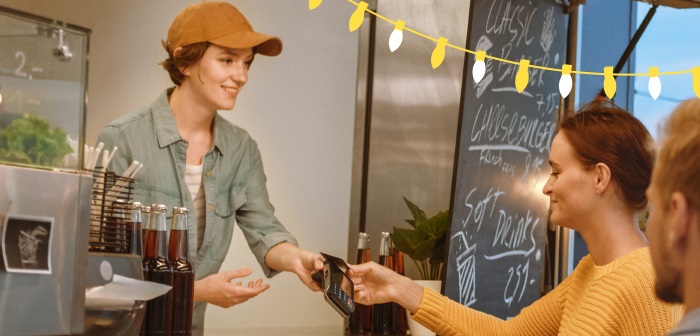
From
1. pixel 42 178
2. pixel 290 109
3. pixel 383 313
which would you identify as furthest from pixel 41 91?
pixel 290 109

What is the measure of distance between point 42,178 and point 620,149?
130 centimetres

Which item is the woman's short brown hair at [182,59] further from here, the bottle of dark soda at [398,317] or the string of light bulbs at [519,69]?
the bottle of dark soda at [398,317]

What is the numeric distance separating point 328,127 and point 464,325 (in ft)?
3.55

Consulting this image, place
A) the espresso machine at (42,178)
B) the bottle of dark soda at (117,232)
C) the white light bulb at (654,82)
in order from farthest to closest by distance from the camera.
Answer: the white light bulb at (654,82), the bottle of dark soda at (117,232), the espresso machine at (42,178)

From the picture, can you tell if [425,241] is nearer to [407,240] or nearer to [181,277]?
[407,240]

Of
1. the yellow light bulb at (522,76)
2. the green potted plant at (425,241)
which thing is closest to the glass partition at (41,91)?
the green potted plant at (425,241)

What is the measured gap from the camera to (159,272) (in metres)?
1.77

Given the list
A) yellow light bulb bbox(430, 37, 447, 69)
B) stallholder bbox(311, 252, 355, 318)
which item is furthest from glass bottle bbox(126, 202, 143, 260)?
yellow light bulb bbox(430, 37, 447, 69)

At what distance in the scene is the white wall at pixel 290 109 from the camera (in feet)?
8.84

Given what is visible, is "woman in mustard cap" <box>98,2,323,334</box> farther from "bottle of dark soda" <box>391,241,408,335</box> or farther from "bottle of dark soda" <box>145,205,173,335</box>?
"bottle of dark soda" <box>145,205,173,335</box>

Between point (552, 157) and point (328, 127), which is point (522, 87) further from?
point (552, 157)

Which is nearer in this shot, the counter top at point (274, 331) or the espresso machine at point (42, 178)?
the espresso machine at point (42, 178)

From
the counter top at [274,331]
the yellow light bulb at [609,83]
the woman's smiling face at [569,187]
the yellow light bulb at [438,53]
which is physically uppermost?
the yellow light bulb at [438,53]

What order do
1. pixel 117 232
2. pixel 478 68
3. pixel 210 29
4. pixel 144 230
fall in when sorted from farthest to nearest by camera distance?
pixel 478 68 → pixel 210 29 → pixel 144 230 → pixel 117 232
